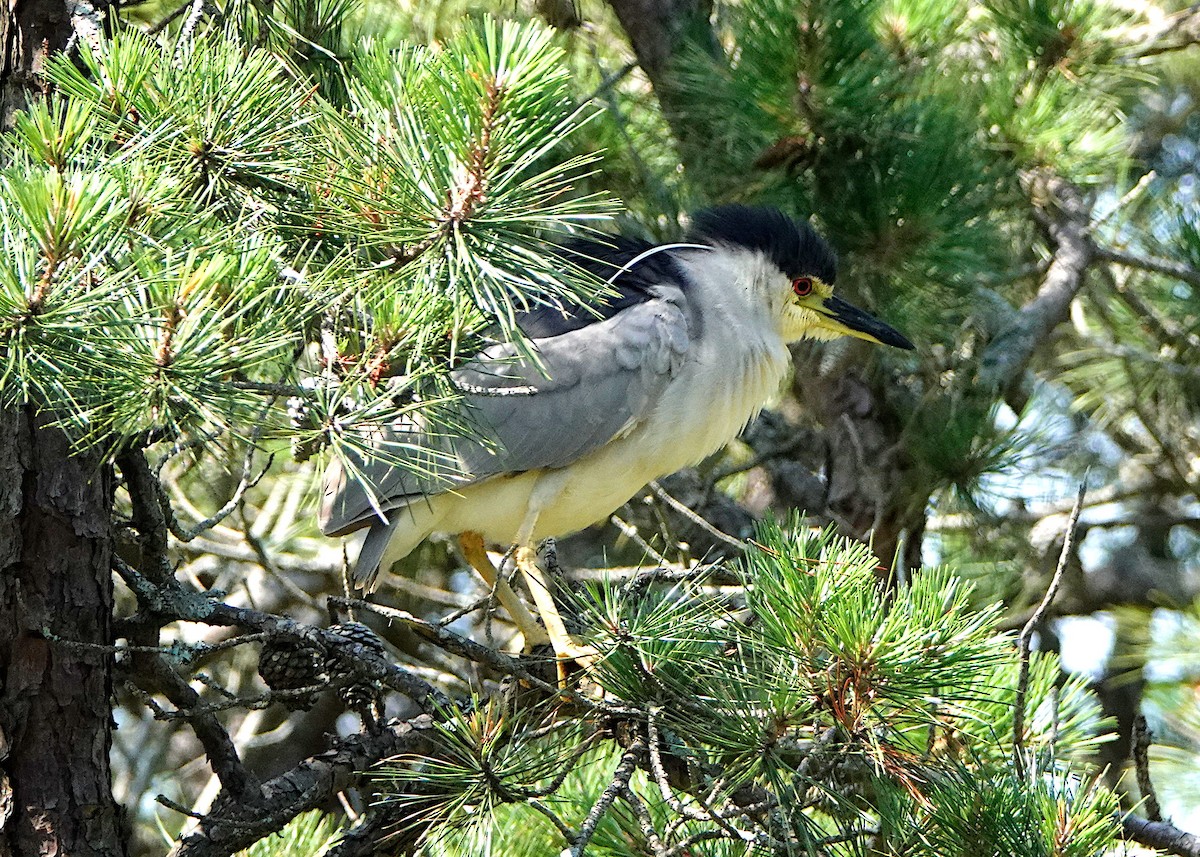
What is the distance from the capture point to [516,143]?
1.42 m

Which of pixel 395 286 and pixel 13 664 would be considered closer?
pixel 395 286

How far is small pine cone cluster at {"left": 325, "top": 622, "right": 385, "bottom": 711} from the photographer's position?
217 cm

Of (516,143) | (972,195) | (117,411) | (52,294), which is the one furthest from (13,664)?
(972,195)

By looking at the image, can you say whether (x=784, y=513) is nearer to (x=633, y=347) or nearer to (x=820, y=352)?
(x=820, y=352)

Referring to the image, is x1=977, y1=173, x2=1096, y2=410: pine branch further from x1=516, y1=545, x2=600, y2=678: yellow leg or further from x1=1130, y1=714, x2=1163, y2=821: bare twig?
x1=1130, y1=714, x2=1163, y2=821: bare twig

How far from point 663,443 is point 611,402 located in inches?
6.4

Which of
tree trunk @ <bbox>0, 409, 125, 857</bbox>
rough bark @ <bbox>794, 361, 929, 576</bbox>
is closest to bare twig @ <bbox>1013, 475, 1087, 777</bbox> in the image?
rough bark @ <bbox>794, 361, 929, 576</bbox>

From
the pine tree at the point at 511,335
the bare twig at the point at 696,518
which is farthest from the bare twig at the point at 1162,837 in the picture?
the bare twig at the point at 696,518

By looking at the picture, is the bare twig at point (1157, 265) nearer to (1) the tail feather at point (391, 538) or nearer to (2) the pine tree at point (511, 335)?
(2) the pine tree at point (511, 335)

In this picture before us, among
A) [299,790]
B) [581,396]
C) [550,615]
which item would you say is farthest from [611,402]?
[299,790]

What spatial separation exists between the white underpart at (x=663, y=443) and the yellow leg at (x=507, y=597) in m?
0.09

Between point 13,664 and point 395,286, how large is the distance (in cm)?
93

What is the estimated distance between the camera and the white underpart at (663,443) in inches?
112

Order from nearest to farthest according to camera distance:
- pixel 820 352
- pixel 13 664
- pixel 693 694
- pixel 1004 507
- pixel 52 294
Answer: pixel 52 294, pixel 693 694, pixel 13 664, pixel 1004 507, pixel 820 352
